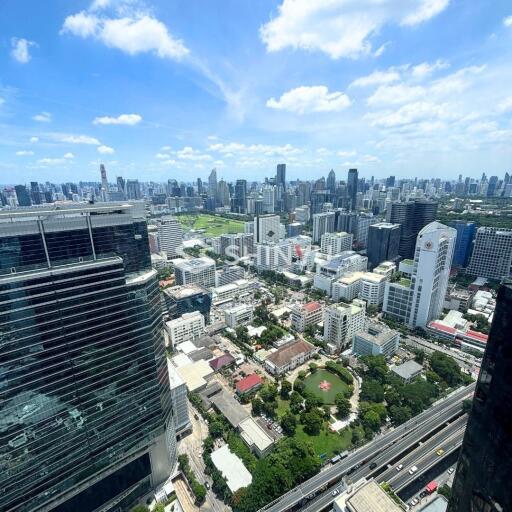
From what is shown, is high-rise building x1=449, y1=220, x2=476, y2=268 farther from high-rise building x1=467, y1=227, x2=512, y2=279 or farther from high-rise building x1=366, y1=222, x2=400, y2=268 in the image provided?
high-rise building x1=366, y1=222, x2=400, y2=268

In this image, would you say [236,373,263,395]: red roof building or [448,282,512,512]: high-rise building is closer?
[448,282,512,512]: high-rise building

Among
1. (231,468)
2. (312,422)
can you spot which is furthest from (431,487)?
(231,468)

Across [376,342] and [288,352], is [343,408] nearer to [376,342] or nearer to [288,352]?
[288,352]

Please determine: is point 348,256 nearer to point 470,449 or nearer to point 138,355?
point 138,355

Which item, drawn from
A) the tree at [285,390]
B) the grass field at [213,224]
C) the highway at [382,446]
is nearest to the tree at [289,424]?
the tree at [285,390]

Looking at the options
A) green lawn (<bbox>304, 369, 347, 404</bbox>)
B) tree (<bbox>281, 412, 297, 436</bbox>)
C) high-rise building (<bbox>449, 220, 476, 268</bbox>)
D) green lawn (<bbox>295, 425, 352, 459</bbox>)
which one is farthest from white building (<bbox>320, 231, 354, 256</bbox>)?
tree (<bbox>281, 412, 297, 436</bbox>)
